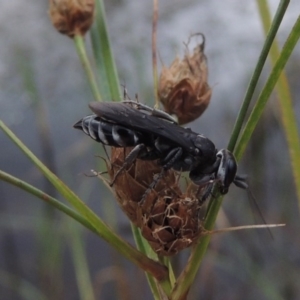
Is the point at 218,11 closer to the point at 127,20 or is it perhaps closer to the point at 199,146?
the point at 127,20

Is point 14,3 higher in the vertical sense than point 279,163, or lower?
higher

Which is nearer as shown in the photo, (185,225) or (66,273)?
(185,225)

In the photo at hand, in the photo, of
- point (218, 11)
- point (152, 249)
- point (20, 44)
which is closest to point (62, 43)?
point (20, 44)

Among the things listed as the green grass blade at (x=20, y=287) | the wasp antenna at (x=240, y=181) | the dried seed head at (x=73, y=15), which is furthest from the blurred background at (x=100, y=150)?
the dried seed head at (x=73, y=15)

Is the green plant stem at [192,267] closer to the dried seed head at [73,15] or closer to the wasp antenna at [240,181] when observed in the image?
the wasp antenna at [240,181]

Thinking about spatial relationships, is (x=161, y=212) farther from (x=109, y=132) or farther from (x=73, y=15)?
(x=73, y=15)
